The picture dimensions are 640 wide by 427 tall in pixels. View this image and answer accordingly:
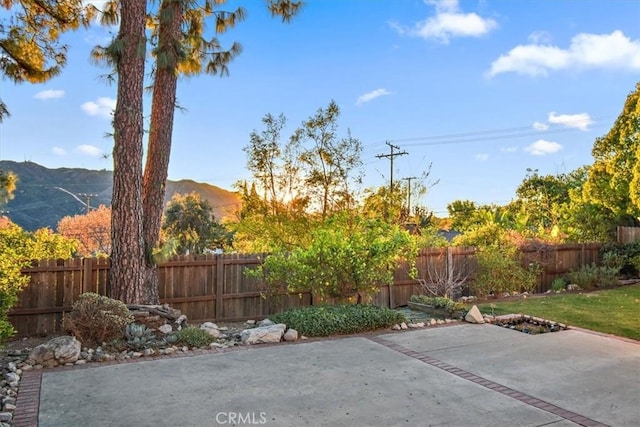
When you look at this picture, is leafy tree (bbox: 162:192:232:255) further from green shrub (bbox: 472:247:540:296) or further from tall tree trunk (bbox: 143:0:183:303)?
tall tree trunk (bbox: 143:0:183:303)

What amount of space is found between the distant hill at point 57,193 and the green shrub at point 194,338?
2376 cm

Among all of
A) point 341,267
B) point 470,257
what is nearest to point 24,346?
point 341,267

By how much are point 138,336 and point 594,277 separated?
11910 millimetres

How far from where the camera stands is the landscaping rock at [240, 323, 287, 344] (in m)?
6.48

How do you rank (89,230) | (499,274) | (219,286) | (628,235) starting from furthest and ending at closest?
(89,230) < (628,235) < (499,274) < (219,286)

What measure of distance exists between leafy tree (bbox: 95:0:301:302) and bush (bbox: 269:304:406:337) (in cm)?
244

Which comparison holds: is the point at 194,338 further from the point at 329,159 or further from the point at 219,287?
the point at 329,159

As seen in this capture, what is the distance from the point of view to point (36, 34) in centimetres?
889

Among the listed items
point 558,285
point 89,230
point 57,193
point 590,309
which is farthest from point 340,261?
point 57,193

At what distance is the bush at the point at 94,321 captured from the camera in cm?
609

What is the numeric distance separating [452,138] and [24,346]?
28274 millimetres

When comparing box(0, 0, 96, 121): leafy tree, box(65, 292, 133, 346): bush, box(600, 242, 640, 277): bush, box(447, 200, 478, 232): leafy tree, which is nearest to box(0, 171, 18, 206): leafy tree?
box(0, 0, 96, 121): leafy tree

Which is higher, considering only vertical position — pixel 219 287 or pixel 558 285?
pixel 219 287

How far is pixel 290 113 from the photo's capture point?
433 inches
